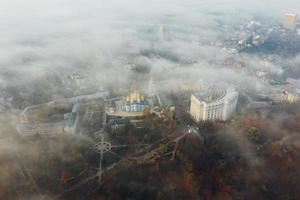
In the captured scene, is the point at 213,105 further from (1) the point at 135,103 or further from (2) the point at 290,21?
(2) the point at 290,21

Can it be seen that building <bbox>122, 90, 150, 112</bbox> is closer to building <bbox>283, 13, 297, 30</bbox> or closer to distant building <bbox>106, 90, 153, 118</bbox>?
distant building <bbox>106, 90, 153, 118</bbox>

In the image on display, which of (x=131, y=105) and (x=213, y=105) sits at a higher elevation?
(x=213, y=105)

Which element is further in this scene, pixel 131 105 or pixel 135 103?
pixel 135 103

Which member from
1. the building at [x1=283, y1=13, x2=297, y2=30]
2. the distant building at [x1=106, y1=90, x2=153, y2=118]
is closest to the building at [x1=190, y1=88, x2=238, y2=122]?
the distant building at [x1=106, y1=90, x2=153, y2=118]

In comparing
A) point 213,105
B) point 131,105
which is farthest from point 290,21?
point 131,105

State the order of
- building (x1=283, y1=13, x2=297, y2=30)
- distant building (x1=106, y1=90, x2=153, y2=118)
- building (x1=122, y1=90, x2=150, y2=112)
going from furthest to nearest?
building (x1=283, y1=13, x2=297, y2=30) < building (x1=122, y1=90, x2=150, y2=112) < distant building (x1=106, y1=90, x2=153, y2=118)

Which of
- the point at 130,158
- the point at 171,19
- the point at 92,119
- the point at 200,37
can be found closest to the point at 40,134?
the point at 92,119

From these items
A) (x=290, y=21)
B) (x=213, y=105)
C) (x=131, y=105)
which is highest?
(x=290, y=21)

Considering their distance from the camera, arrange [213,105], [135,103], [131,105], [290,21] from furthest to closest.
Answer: [290,21] < [135,103] < [131,105] < [213,105]

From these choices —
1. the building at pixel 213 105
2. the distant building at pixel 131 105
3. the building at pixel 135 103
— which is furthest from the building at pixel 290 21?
the building at pixel 135 103
